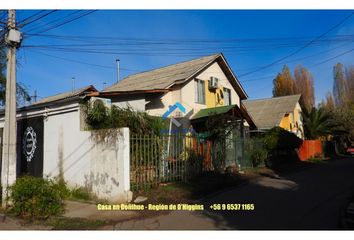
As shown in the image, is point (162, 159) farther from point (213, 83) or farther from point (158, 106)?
point (213, 83)

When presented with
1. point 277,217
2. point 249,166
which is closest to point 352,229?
point 277,217

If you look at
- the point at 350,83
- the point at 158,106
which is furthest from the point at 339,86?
the point at 158,106

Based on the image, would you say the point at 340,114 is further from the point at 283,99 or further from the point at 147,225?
the point at 147,225

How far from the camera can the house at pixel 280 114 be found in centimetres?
3262

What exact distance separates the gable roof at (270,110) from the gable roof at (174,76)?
969 centimetres

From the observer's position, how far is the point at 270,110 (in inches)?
1378

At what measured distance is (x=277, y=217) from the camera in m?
7.94

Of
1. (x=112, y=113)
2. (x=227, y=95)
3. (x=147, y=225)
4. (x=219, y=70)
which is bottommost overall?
(x=147, y=225)

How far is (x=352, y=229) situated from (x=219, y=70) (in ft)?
50.6

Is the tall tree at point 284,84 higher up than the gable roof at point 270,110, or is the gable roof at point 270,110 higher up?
the tall tree at point 284,84

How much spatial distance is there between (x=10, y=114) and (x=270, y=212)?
25.7 ft

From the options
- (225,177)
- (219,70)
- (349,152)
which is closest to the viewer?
(225,177)

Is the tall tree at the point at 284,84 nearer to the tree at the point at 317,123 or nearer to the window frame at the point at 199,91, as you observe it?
the tree at the point at 317,123

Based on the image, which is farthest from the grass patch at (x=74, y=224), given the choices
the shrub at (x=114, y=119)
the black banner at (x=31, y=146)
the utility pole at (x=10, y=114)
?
the black banner at (x=31, y=146)
